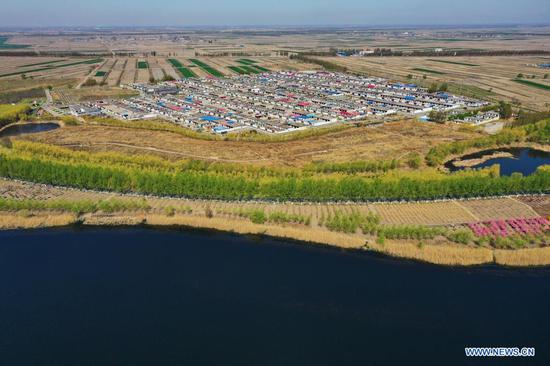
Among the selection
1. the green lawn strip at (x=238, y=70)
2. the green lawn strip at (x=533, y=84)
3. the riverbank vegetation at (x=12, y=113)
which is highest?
the green lawn strip at (x=238, y=70)

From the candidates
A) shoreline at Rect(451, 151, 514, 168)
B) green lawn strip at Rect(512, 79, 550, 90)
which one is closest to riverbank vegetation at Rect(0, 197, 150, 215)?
shoreline at Rect(451, 151, 514, 168)

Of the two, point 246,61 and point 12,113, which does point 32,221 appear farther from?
point 246,61

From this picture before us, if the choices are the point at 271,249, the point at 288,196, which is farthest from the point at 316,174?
the point at 271,249

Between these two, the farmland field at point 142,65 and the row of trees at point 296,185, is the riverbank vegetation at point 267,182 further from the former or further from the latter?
the farmland field at point 142,65

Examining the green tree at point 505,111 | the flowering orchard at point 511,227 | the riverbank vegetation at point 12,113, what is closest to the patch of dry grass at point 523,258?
the flowering orchard at point 511,227

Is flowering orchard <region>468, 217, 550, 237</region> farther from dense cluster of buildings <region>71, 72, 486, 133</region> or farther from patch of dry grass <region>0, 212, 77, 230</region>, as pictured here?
patch of dry grass <region>0, 212, 77, 230</region>

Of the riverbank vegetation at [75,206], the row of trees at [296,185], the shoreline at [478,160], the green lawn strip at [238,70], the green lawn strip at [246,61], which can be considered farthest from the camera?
the green lawn strip at [246,61]

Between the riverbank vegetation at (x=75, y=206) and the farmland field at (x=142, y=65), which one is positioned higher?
the farmland field at (x=142, y=65)
